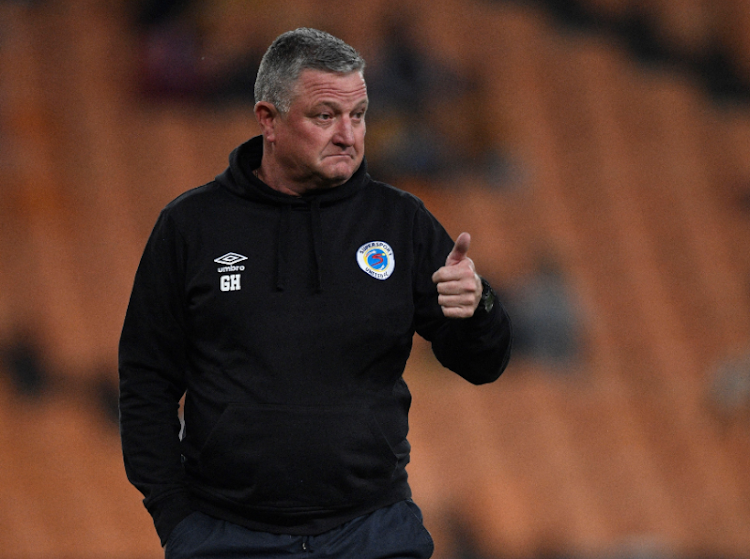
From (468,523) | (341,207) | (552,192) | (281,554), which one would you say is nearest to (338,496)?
(281,554)

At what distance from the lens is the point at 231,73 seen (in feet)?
18.1

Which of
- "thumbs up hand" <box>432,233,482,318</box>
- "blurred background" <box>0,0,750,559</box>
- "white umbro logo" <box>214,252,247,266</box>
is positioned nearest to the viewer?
"thumbs up hand" <box>432,233,482,318</box>

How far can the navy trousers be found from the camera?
5.77 feet

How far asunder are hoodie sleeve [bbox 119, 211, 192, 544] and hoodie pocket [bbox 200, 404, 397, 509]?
0.39 ft

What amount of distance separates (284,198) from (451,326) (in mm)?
354

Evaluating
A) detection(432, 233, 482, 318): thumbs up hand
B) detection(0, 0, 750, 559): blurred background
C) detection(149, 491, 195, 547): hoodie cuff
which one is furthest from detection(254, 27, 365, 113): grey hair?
detection(0, 0, 750, 559): blurred background

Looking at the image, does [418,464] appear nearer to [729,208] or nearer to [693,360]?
[693,360]

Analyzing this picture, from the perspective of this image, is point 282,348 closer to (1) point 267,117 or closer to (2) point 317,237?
(2) point 317,237

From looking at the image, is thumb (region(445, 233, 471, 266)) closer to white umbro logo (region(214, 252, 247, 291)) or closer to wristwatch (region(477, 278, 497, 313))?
wristwatch (region(477, 278, 497, 313))

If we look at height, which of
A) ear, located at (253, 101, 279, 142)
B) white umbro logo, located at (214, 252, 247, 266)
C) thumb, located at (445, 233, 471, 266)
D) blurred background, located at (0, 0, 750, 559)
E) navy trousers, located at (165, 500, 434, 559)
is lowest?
blurred background, located at (0, 0, 750, 559)

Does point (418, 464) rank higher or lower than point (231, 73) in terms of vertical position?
lower

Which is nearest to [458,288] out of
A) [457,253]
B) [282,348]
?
[457,253]

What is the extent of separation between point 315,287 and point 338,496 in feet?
1.11

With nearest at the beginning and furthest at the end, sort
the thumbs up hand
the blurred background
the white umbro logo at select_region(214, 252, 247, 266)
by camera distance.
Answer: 1. the thumbs up hand
2. the white umbro logo at select_region(214, 252, 247, 266)
3. the blurred background
